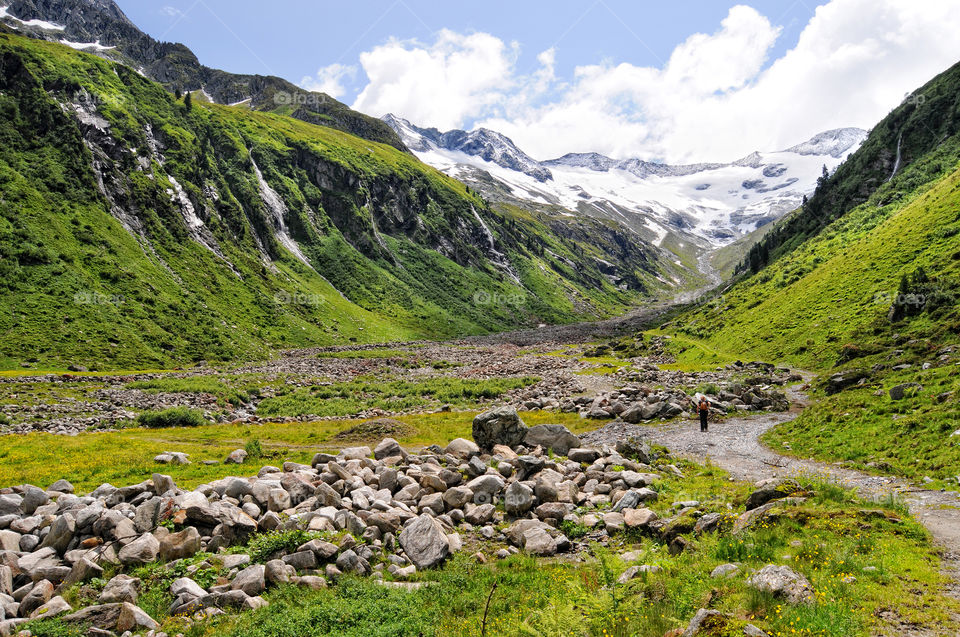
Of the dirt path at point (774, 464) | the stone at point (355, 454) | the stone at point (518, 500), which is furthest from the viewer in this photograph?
the stone at point (355, 454)

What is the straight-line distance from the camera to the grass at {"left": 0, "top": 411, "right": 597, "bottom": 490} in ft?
63.7

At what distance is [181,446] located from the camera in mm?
26375

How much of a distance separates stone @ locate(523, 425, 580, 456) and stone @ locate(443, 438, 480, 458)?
269 cm

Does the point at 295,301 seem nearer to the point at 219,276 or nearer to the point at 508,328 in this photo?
the point at 219,276

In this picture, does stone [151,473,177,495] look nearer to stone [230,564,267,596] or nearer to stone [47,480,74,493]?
stone [47,480,74,493]

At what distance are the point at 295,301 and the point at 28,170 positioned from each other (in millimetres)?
48390

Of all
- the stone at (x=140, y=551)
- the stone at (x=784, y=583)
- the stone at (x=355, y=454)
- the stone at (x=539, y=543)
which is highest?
the stone at (x=784, y=583)

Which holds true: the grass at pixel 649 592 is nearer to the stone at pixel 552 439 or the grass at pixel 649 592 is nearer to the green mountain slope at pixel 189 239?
the stone at pixel 552 439

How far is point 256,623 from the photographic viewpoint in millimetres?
9664

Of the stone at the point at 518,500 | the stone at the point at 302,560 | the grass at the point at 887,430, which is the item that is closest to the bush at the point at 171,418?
the stone at the point at 302,560

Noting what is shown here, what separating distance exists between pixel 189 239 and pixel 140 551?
104997 mm

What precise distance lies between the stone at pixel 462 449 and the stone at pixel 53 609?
46.4 feet

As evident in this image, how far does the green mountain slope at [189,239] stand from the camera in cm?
6419

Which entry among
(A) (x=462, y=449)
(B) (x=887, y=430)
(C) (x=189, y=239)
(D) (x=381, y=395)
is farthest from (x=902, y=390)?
(C) (x=189, y=239)
